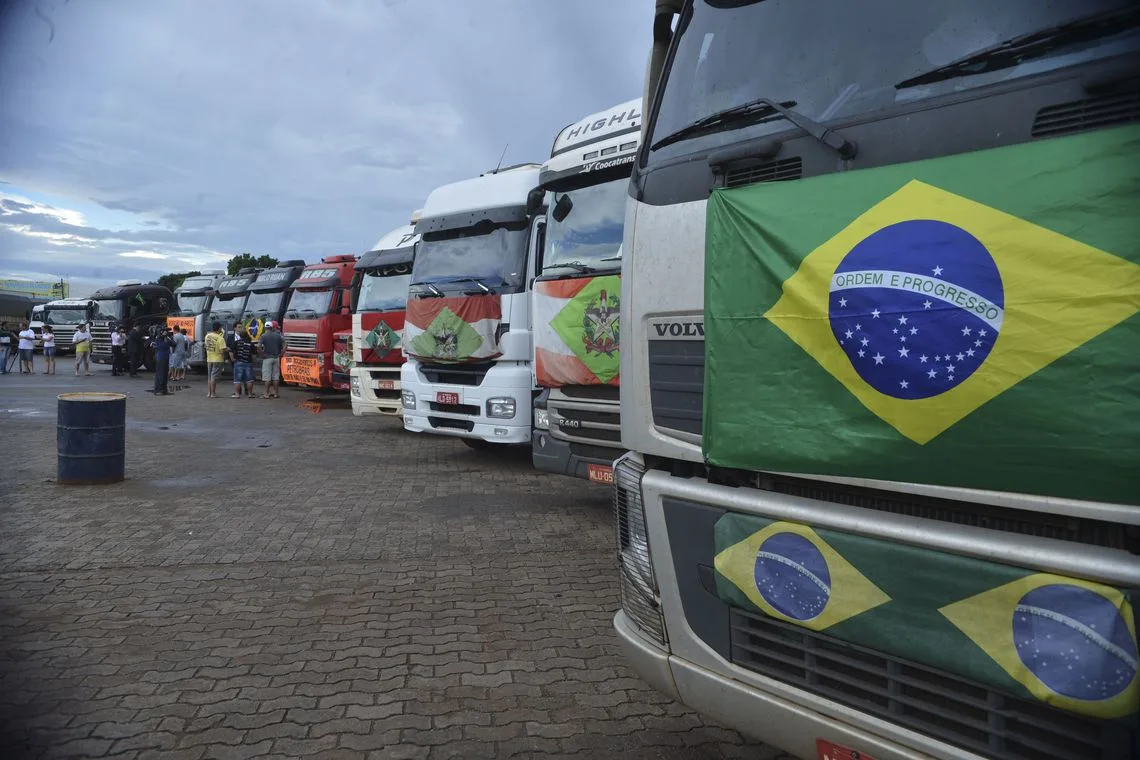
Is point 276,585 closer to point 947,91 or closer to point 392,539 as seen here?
point 392,539

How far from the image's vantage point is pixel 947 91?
2.25 metres

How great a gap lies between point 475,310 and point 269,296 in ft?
46.0

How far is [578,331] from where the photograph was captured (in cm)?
645

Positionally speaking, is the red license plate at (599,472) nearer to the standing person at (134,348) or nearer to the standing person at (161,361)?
the standing person at (161,361)

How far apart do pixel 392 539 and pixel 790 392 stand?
490cm

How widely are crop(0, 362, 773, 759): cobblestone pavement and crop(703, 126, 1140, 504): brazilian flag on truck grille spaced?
1783 millimetres

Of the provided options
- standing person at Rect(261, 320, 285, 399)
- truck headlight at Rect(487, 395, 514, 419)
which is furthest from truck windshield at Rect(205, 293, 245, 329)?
truck headlight at Rect(487, 395, 514, 419)

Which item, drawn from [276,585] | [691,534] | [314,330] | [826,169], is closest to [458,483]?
[276,585]

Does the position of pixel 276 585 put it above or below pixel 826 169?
Result: below

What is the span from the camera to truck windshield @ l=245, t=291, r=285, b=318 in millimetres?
20391

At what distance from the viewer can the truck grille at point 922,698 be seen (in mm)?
1832

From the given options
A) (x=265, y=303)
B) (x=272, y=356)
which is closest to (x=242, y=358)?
(x=272, y=356)

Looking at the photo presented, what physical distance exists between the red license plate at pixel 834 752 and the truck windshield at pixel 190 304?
88.3 ft

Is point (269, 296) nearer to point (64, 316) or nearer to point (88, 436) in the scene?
point (88, 436)
